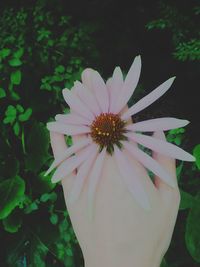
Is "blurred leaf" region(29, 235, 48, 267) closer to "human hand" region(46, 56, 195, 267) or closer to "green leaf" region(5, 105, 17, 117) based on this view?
"green leaf" region(5, 105, 17, 117)

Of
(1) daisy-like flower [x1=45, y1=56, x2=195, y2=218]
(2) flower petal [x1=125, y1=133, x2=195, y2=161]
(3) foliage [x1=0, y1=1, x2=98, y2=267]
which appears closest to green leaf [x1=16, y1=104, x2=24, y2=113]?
(3) foliage [x1=0, y1=1, x2=98, y2=267]

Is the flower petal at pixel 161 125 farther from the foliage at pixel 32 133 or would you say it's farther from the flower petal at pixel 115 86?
the foliage at pixel 32 133

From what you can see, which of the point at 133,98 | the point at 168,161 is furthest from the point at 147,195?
the point at 133,98

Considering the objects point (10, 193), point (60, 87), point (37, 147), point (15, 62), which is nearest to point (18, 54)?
point (15, 62)

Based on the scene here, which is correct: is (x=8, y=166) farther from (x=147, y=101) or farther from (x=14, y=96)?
(x=147, y=101)

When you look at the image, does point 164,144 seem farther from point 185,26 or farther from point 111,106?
point 185,26

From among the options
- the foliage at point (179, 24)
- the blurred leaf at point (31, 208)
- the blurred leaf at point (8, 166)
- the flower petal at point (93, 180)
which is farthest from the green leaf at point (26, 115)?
the flower petal at point (93, 180)
